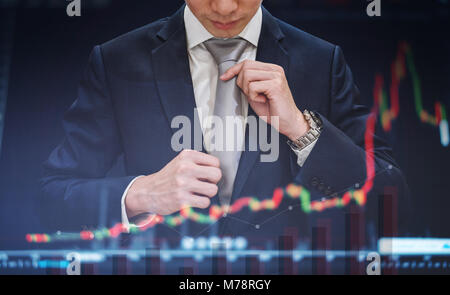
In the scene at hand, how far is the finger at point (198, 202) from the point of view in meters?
1.83

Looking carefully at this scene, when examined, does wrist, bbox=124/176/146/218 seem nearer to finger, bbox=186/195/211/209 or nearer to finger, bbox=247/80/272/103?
finger, bbox=186/195/211/209

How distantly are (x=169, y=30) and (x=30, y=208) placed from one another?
2.78 feet

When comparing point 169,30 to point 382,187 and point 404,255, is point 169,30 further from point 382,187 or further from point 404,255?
point 404,255

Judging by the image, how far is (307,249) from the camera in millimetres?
1957

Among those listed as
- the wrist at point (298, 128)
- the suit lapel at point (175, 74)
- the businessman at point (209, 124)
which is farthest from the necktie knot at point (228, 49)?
the wrist at point (298, 128)

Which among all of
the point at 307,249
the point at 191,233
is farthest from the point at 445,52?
the point at 191,233

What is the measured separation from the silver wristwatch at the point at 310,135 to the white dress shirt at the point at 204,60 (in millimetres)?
33

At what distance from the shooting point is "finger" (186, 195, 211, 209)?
6.00ft

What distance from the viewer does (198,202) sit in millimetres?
1845

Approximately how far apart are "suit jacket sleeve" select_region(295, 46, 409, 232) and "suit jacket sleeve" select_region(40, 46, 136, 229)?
67 cm

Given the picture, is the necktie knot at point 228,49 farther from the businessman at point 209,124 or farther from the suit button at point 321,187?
the suit button at point 321,187

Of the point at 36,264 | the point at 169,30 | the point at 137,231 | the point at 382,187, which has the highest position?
the point at 169,30

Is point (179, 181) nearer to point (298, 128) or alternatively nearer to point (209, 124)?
point (209, 124)

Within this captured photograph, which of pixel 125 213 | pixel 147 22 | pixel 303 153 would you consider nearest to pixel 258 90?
pixel 303 153
